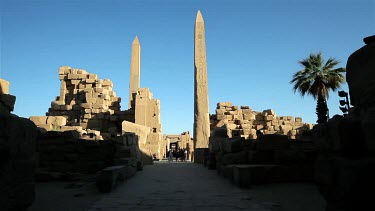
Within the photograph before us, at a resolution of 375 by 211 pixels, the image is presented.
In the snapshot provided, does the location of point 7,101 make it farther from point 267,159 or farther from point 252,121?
point 252,121

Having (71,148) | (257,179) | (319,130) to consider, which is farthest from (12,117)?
(71,148)

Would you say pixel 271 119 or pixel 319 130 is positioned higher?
pixel 271 119

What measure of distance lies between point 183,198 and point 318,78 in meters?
15.7

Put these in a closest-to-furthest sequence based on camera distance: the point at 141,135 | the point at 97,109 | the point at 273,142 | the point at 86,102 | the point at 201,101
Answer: the point at 273,142, the point at 141,135, the point at 201,101, the point at 97,109, the point at 86,102

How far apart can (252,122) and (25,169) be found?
74.6ft

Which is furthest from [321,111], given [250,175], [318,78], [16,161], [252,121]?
[16,161]

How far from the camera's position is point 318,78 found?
61.7 ft

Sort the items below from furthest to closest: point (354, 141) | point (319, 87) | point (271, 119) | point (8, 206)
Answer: point (271, 119) < point (319, 87) < point (8, 206) < point (354, 141)

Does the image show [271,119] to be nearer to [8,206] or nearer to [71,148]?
[71,148]

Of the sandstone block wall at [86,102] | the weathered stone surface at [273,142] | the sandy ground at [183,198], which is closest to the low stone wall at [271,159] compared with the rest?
the weathered stone surface at [273,142]

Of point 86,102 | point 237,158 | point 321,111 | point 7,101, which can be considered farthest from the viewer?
point 86,102

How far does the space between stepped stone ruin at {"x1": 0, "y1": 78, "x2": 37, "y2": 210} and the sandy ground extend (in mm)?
1387

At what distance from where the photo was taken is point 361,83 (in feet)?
9.86

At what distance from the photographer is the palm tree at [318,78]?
18.5m
